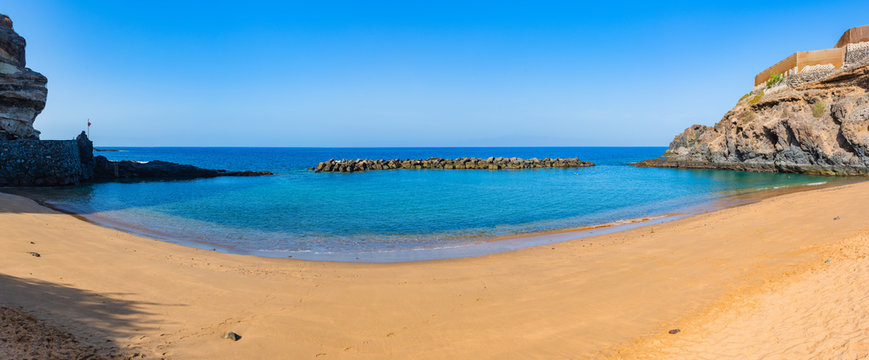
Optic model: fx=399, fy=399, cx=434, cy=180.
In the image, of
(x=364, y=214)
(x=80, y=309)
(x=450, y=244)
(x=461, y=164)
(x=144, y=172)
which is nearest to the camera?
(x=80, y=309)

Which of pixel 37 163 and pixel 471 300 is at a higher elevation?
pixel 37 163

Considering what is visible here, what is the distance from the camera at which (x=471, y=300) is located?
7719mm

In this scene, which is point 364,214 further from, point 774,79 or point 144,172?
point 774,79

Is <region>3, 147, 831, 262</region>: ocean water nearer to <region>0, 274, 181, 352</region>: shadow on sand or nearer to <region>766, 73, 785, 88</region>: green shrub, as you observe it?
<region>0, 274, 181, 352</region>: shadow on sand

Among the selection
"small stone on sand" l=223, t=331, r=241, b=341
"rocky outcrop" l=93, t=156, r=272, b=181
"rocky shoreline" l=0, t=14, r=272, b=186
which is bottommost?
"small stone on sand" l=223, t=331, r=241, b=341

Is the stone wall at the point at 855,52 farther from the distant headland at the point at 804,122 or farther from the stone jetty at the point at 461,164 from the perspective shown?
the stone jetty at the point at 461,164

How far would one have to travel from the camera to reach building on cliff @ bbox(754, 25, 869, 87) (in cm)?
4616

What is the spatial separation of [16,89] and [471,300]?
40646 mm

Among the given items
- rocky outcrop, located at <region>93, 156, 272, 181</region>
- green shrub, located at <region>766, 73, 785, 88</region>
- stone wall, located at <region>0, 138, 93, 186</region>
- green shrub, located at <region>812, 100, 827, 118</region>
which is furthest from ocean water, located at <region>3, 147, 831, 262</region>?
green shrub, located at <region>766, 73, 785, 88</region>

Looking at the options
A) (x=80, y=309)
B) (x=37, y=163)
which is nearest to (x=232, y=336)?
(x=80, y=309)

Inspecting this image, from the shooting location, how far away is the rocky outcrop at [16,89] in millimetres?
29891

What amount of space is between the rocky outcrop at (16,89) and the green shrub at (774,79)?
263 ft

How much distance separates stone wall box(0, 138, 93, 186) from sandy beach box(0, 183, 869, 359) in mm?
26032

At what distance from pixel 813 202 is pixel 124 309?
2279 cm
